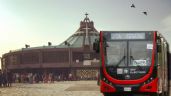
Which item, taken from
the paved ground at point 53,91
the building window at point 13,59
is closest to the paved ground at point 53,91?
the paved ground at point 53,91

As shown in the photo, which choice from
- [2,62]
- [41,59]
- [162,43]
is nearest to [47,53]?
[41,59]

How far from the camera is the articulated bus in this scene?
19125 mm

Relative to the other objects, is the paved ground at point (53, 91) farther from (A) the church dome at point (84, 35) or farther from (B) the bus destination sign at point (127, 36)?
(A) the church dome at point (84, 35)

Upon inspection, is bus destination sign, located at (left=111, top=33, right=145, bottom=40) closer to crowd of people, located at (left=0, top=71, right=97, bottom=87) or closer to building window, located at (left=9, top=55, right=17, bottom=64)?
crowd of people, located at (left=0, top=71, right=97, bottom=87)

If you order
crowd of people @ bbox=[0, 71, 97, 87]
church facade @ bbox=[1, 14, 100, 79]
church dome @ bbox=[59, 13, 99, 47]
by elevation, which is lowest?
crowd of people @ bbox=[0, 71, 97, 87]

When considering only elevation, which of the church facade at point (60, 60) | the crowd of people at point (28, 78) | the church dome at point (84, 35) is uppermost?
the church dome at point (84, 35)

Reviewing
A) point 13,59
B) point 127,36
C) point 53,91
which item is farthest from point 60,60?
point 127,36

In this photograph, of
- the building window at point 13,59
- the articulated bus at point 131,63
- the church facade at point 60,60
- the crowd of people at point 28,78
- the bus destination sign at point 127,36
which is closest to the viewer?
the articulated bus at point 131,63

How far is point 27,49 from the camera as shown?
88250 mm

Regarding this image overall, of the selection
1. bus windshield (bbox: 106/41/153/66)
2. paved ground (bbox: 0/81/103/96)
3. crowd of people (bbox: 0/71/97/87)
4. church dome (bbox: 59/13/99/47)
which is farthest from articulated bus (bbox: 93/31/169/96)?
church dome (bbox: 59/13/99/47)

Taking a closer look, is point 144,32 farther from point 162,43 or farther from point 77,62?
point 77,62

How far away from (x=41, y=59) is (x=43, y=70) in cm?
239

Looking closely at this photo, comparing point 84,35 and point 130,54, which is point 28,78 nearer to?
point 84,35

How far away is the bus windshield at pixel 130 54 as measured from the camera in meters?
19.3
